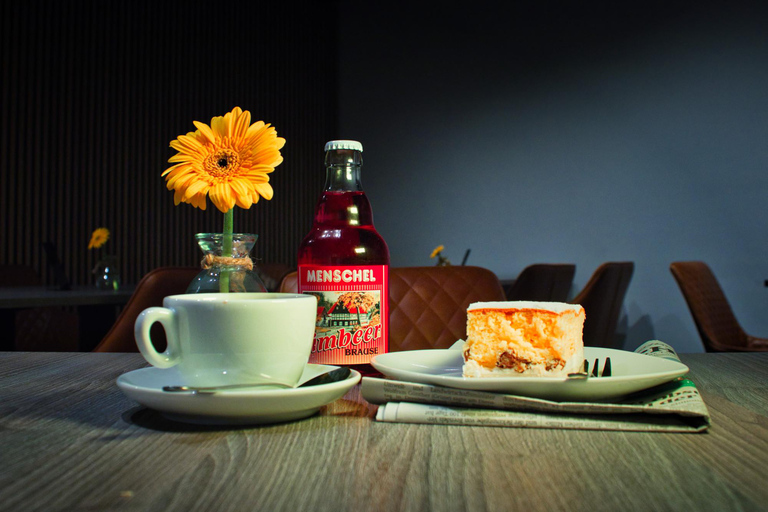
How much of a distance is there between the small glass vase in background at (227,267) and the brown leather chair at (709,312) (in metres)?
2.19

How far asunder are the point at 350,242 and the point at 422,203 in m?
4.53

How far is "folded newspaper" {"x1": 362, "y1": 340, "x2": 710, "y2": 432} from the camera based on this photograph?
46cm

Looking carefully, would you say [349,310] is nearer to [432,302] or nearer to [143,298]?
[432,302]

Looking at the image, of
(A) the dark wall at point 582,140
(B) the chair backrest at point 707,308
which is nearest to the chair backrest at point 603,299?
(B) the chair backrest at point 707,308

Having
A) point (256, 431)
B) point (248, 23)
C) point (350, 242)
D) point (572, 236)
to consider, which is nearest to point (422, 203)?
point (572, 236)

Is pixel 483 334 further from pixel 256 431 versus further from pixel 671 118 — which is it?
pixel 671 118

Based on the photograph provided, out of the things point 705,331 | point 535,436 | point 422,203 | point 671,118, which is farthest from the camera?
point 422,203

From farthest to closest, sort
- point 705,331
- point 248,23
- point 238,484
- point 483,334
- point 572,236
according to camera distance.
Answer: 1. point 248,23
2. point 572,236
3. point 705,331
4. point 483,334
5. point 238,484

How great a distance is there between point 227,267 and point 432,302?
2.98 feet

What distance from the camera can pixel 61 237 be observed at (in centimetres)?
464

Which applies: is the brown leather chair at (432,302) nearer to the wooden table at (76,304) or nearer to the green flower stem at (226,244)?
the green flower stem at (226,244)

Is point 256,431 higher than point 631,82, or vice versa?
point 631,82

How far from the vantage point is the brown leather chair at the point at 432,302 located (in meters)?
1.46

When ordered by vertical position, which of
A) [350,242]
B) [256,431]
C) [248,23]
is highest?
[248,23]
